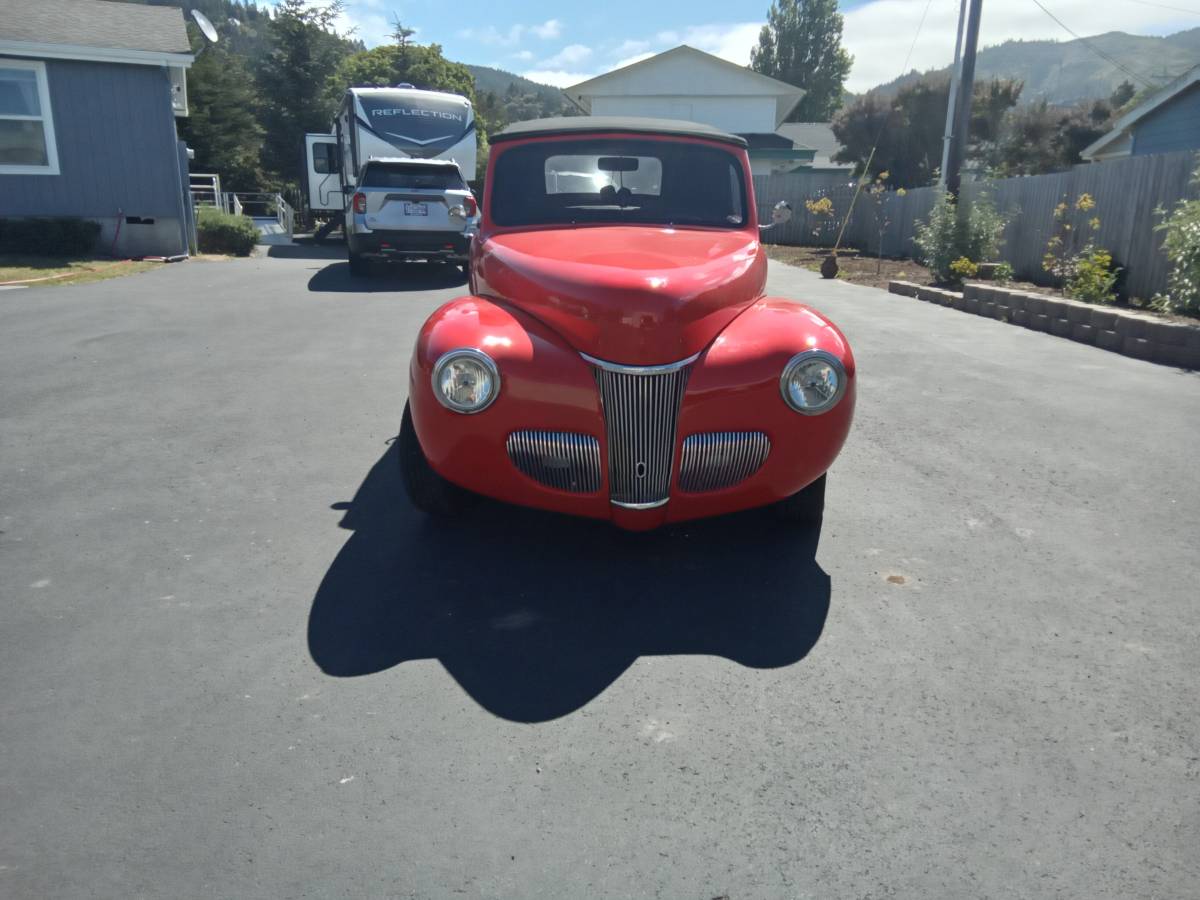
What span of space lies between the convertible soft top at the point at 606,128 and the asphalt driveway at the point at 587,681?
2.08 metres

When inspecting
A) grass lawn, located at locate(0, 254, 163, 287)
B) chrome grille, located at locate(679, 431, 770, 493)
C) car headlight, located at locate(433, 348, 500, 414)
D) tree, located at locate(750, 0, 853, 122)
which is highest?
tree, located at locate(750, 0, 853, 122)

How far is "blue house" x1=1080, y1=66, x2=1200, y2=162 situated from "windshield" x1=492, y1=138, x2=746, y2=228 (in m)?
20.1

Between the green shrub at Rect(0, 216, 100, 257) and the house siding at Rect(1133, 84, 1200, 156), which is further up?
the house siding at Rect(1133, 84, 1200, 156)

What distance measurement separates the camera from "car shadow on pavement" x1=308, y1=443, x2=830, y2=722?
319 centimetres

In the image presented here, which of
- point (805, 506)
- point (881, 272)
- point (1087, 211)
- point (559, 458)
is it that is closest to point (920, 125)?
point (881, 272)

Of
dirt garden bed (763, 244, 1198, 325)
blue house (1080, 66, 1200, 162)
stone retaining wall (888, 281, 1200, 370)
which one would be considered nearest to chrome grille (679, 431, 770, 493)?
stone retaining wall (888, 281, 1200, 370)

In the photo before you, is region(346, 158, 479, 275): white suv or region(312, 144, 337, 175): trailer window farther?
region(312, 144, 337, 175): trailer window

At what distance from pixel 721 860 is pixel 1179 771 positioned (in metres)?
1.41

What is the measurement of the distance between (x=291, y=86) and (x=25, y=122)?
26732mm

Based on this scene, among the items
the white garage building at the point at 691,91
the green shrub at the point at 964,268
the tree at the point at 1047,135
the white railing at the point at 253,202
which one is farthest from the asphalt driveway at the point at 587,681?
the white garage building at the point at 691,91

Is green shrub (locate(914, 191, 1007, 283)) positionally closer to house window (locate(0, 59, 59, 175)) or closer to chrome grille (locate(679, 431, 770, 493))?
chrome grille (locate(679, 431, 770, 493))

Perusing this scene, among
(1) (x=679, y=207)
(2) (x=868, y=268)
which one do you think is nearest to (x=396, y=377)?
(1) (x=679, y=207)

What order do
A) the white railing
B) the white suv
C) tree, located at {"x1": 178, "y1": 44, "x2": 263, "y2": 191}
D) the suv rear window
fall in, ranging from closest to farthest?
the white suv, the suv rear window, the white railing, tree, located at {"x1": 178, "y1": 44, "x2": 263, "y2": 191}

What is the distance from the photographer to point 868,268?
1873cm
